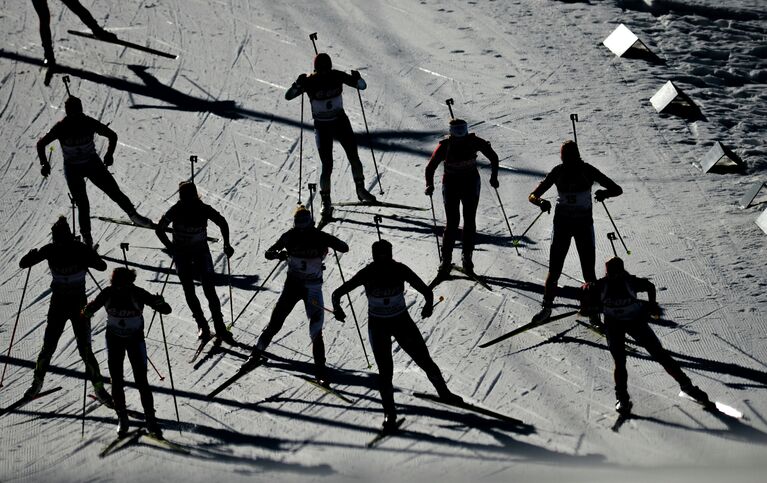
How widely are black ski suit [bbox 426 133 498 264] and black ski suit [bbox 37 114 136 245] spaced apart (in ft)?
14.2

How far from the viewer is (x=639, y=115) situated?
2041cm

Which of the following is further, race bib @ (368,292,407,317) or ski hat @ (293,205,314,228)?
ski hat @ (293,205,314,228)

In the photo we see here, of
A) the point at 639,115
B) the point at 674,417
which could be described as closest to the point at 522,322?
the point at 674,417

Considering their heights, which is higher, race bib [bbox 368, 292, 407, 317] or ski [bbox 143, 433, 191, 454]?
race bib [bbox 368, 292, 407, 317]

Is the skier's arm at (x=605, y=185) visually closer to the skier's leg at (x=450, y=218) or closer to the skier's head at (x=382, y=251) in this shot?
the skier's leg at (x=450, y=218)

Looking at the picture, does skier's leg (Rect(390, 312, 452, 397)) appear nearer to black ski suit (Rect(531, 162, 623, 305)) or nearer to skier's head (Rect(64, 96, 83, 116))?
black ski suit (Rect(531, 162, 623, 305))

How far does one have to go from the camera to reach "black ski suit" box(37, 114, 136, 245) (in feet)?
55.3

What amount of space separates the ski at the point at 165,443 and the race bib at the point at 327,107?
17.3ft

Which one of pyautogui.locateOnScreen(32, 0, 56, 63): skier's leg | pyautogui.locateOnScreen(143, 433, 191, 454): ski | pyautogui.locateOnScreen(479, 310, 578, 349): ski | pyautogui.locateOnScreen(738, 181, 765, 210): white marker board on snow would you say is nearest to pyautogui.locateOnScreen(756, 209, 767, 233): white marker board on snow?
pyautogui.locateOnScreen(738, 181, 765, 210): white marker board on snow

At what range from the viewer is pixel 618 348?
42.8 ft

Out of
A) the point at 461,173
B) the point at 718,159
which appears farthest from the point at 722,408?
the point at 718,159

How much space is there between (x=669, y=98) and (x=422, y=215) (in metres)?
4.75

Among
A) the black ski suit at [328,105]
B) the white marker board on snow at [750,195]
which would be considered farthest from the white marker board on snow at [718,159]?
the black ski suit at [328,105]

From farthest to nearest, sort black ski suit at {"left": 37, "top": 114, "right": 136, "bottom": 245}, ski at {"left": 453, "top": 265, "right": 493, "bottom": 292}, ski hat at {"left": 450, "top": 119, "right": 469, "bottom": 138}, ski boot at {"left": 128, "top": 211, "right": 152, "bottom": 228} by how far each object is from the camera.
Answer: ski boot at {"left": 128, "top": 211, "right": 152, "bottom": 228}
black ski suit at {"left": 37, "top": 114, "right": 136, "bottom": 245}
ski at {"left": 453, "top": 265, "right": 493, "bottom": 292}
ski hat at {"left": 450, "top": 119, "right": 469, "bottom": 138}
